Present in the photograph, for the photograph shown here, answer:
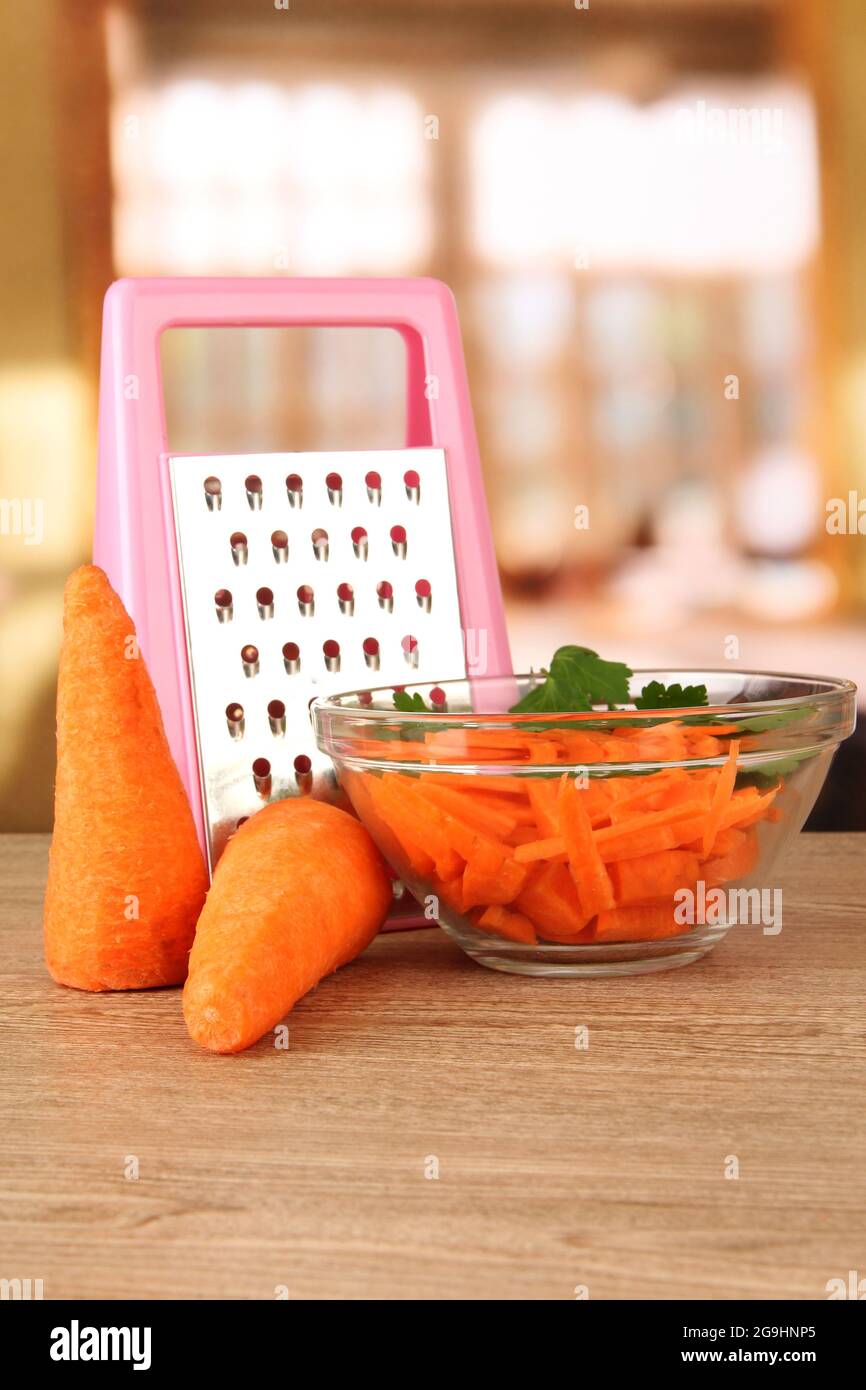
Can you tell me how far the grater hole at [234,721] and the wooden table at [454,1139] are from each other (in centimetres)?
16

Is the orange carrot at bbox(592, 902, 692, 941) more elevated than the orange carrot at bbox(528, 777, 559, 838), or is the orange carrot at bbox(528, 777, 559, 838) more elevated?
the orange carrot at bbox(528, 777, 559, 838)

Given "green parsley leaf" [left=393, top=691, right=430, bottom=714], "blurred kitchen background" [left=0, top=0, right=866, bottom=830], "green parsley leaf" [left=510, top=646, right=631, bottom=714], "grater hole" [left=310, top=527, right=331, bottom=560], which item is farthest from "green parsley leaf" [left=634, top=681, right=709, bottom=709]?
"blurred kitchen background" [left=0, top=0, right=866, bottom=830]

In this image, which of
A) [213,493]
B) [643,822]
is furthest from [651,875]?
[213,493]

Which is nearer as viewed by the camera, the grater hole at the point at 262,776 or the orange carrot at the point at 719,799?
the orange carrot at the point at 719,799

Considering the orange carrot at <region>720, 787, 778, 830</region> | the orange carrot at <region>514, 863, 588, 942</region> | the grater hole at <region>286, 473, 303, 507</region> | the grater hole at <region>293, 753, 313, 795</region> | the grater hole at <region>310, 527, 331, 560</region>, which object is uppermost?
the grater hole at <region>286, 473, 303, 507</region>

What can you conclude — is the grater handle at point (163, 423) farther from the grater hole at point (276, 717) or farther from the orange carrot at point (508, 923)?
the orange carrot at point (508, 923)

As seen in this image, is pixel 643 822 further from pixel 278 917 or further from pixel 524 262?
pixel 524 262

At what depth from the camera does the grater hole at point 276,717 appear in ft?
2.72

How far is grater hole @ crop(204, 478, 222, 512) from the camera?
2.76 feet

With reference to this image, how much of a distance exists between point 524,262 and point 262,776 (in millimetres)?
2668

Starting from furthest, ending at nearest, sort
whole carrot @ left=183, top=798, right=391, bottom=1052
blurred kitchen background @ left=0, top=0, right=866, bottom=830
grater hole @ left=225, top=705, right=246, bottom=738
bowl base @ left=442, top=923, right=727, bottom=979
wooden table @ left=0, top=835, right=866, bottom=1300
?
blurred kitchen background @ left=0, top=0, right=866, bottom=830
grater hole @ left=225, top=705, right=246, bottom=738
bowl base @ left=442, top=923, right=727, bottom=979
whole carrot @ left=183, top=798, right=391, bottom=1052
wooden table @ left=0, top=835, right=866, bottom=1300

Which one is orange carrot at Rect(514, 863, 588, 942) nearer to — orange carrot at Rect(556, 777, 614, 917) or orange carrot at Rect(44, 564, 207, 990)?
orange carrot at Rect(556, 777, 614, 917)

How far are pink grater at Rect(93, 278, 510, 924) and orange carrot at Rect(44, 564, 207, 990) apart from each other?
3.7 inches

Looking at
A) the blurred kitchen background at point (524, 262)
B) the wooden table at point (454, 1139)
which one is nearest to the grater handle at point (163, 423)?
the wooden table at point (454, 1139)
